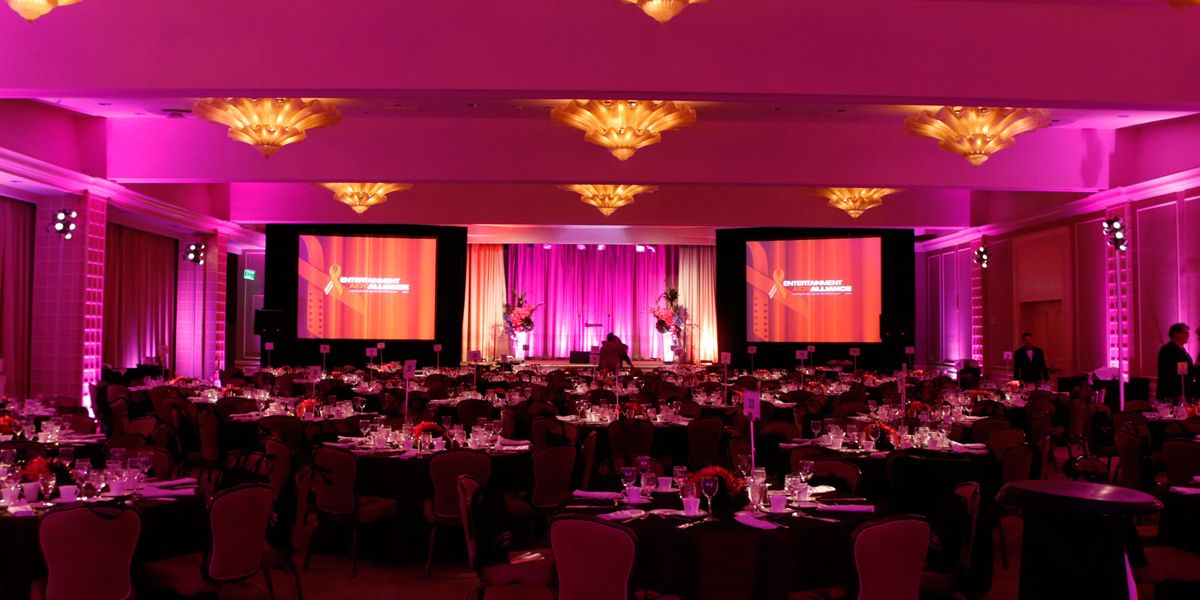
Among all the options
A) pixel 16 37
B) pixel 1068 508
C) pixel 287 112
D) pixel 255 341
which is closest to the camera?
pixel 1068 508

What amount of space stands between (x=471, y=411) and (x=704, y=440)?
2.35 metres

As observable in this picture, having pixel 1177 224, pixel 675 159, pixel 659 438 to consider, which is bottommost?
pixel 659 438

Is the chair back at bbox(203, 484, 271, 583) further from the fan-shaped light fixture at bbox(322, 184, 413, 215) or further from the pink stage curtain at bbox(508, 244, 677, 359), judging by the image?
the pink stage curtain at bbox(508, 244, 677, 359)

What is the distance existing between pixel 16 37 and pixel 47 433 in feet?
11.2

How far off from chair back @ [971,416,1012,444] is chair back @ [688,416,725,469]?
6.81 feet

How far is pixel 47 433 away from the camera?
280 inches

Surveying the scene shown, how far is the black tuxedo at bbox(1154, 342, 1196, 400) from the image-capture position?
10765mm

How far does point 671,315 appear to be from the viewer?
77.8 feet

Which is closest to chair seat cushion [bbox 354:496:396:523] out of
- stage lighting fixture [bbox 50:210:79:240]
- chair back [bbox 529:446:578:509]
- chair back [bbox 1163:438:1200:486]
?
chair back [bbox 529:446:578:509]

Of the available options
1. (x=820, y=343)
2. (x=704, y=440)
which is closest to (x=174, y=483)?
(x=704, y=440)

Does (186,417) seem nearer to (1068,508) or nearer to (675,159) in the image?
(675,159)

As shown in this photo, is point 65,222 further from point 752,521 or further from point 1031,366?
point 1031,366

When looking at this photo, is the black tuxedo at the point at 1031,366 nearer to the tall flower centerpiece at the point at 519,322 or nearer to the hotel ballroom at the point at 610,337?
the hotel ballroom at the point at 610,337

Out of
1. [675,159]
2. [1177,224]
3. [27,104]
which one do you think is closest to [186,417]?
[27,104]
